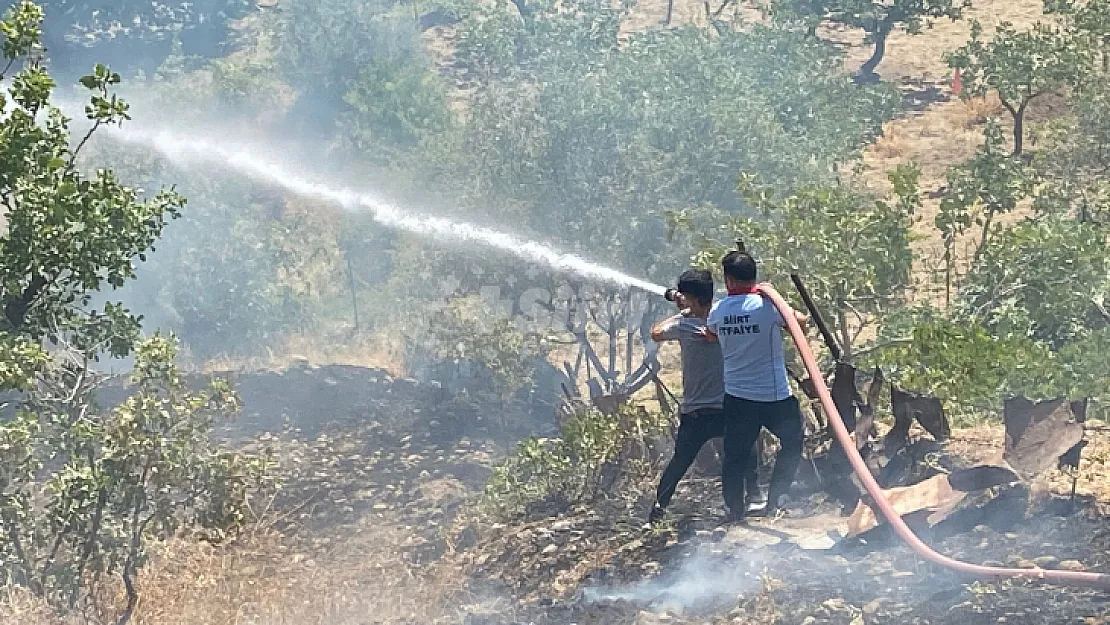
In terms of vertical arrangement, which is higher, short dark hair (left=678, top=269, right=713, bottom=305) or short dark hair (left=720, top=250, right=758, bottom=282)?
short dark hair (left=720, top=250, right=758, bottom=282)

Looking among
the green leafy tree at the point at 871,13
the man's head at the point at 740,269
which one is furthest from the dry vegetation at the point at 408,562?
the green leafy tree at the point at 871,13

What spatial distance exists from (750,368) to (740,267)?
21.7 inches

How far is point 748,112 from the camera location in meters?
15.8

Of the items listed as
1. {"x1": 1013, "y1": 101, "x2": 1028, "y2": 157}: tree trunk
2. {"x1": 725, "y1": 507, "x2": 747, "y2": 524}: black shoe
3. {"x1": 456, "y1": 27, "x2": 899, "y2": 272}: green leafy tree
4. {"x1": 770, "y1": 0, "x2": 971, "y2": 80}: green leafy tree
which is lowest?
{"x1": 725, "y1": 507, "x2": 747, "y2": 524}: black shoe

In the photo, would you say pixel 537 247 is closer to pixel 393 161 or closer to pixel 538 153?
pixel 538 153

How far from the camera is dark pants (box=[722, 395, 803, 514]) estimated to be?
6293 millimetres

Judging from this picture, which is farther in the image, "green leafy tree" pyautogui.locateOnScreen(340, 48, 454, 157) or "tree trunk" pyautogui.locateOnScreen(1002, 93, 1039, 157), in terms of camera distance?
"green leafy tree" pyautogui.locateOnScreen(340, 48, 454, 157)

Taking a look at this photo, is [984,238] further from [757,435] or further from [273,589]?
[273,589]

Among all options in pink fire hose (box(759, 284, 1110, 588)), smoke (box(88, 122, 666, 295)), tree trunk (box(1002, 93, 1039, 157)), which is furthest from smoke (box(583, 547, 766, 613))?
tree trunk (box(1002, 93, 1039, 157))

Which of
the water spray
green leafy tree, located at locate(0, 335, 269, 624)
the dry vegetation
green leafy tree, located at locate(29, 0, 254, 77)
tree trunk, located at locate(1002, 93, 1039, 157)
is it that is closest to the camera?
the water spray

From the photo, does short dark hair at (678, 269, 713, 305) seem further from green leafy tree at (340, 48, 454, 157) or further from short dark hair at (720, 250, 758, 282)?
green leafy tree at (340, 48, 454, 157)

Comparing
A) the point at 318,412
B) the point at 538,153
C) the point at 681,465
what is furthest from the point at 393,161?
the point at 681,465

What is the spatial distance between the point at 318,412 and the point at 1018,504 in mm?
10483

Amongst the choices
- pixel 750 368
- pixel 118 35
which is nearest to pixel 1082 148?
pixel 750 368
